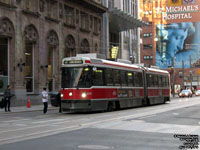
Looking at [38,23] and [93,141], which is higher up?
[38,23]

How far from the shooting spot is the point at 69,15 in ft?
133

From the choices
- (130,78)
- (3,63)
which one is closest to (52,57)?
(3,63)

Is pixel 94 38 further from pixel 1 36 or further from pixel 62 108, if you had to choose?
pixel 62 108

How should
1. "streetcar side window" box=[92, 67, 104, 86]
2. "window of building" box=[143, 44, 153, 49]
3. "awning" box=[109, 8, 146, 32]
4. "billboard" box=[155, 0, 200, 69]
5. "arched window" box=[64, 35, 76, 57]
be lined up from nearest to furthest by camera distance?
"streetcar side window" box=[92, 67, 104, 86]
"arched window" box=[64, 35, 76, 57]
"awning" box=[109, 8, 146, 32]
"billboard" box=[155, 0, 200, 69]
"window of building" box=[143, 44, 153, 49]

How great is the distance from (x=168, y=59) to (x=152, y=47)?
524 inches

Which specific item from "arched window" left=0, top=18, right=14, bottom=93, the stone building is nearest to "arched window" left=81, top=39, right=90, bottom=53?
the stone building

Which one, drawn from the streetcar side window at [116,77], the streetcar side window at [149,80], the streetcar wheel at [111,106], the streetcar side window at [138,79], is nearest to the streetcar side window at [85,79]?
the streetcar wheel at [111,106]

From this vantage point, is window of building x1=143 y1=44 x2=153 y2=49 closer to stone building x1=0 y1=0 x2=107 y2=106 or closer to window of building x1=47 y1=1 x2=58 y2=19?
stone building x1=0 y1=0 x2=107 y2=106

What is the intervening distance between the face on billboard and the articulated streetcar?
74.0 metres

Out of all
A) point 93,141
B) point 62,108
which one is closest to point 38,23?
point 62,108

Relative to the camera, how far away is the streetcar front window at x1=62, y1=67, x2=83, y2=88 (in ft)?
68.8

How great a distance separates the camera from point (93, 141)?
10.3 m

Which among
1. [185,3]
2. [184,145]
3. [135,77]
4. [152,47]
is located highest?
[185,3]

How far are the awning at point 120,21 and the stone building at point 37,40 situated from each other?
413cm
